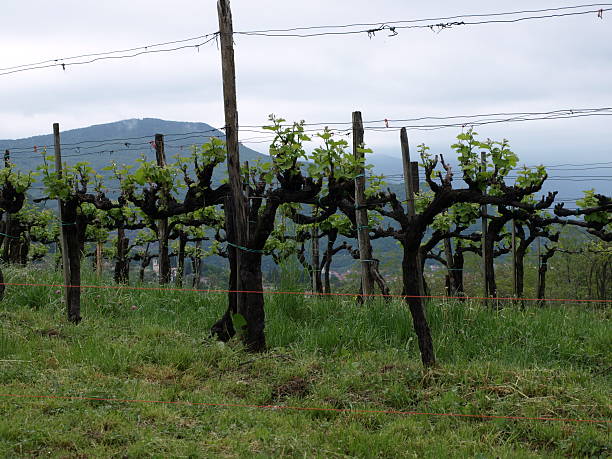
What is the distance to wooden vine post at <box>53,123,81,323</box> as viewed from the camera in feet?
31.3

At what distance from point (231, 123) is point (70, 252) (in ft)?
12.5

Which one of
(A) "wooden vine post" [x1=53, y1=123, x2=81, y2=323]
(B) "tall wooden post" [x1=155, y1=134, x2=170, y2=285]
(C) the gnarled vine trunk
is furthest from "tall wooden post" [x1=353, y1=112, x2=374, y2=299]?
(A) "wooden vine post" [x1=53, y1=123, x2=81, y2=323]

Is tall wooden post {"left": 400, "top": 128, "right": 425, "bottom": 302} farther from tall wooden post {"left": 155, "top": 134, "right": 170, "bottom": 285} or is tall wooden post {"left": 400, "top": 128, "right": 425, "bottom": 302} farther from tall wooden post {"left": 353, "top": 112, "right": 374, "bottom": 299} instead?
tall wooden post {"left": 155, "top": 134, "right": 170, "bottom": 285}

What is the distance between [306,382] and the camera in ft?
22.0

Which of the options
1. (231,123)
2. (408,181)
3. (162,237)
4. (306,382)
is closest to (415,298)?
(306,382)

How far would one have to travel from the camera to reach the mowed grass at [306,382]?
5188 mm

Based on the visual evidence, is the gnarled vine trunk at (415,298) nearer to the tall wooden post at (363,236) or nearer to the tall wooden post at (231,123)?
the tall wooden post at (231,123)

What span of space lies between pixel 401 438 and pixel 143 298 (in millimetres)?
6815

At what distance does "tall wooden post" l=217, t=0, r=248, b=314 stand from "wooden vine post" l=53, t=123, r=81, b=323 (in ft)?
9.75

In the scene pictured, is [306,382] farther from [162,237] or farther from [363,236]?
[162,237]

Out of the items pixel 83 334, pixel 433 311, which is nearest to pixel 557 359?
pixel 433 311

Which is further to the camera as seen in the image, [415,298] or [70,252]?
[70,252]

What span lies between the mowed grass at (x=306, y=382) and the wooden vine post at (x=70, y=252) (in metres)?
0.34

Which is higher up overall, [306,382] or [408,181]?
[408,181]
